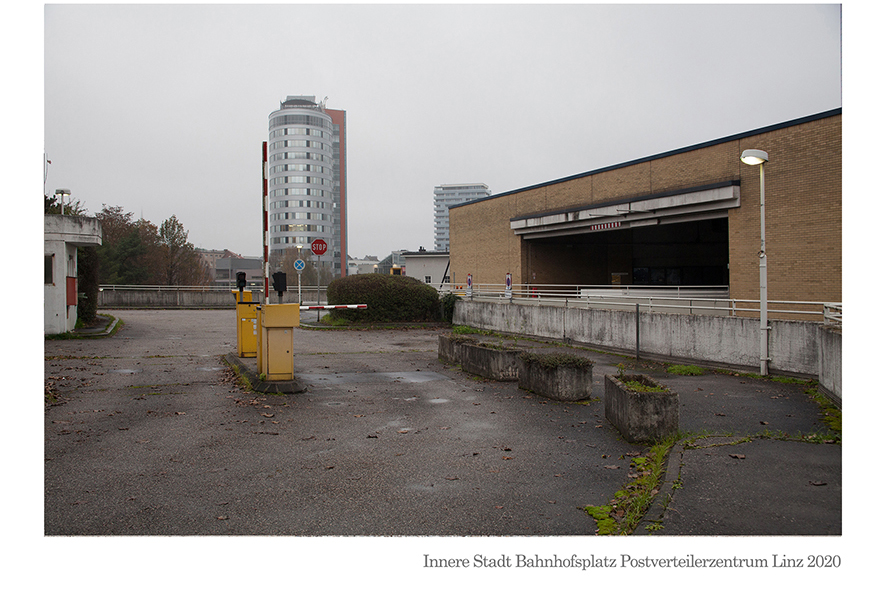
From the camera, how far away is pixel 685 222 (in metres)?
24.6

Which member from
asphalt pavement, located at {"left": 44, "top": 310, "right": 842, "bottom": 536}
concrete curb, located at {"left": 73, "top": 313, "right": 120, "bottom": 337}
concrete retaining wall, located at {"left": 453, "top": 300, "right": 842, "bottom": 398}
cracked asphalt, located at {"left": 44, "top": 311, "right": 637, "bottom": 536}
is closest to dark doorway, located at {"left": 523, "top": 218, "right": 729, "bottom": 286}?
concrete retaining wall, located at {"left": 453, "top": 300, "right": 842, "bottom": 398}

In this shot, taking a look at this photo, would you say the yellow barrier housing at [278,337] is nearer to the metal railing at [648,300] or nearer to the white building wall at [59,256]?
the metal railing at [648,300]

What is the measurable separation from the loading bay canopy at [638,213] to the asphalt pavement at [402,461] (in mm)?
11415

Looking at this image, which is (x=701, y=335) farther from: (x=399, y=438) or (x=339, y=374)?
(x=399, y=438)

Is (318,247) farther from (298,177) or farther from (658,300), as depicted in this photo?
(298,177)

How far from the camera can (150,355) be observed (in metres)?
14.5

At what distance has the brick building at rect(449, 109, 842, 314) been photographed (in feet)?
56.2

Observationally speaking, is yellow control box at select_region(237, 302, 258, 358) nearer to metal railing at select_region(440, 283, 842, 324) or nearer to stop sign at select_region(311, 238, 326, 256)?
metal railing at select_region(440, 283, 842, 324)

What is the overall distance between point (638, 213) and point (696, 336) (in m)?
11.1

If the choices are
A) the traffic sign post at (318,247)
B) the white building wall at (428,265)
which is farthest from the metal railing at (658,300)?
the white building wall at (428,265)

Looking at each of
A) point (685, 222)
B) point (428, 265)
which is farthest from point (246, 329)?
point (428, 265)

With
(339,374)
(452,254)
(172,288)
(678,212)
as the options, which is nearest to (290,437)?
(339,374)

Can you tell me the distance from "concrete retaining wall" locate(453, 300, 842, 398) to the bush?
18.9 feet

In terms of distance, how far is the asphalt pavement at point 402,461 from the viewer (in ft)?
14.4
